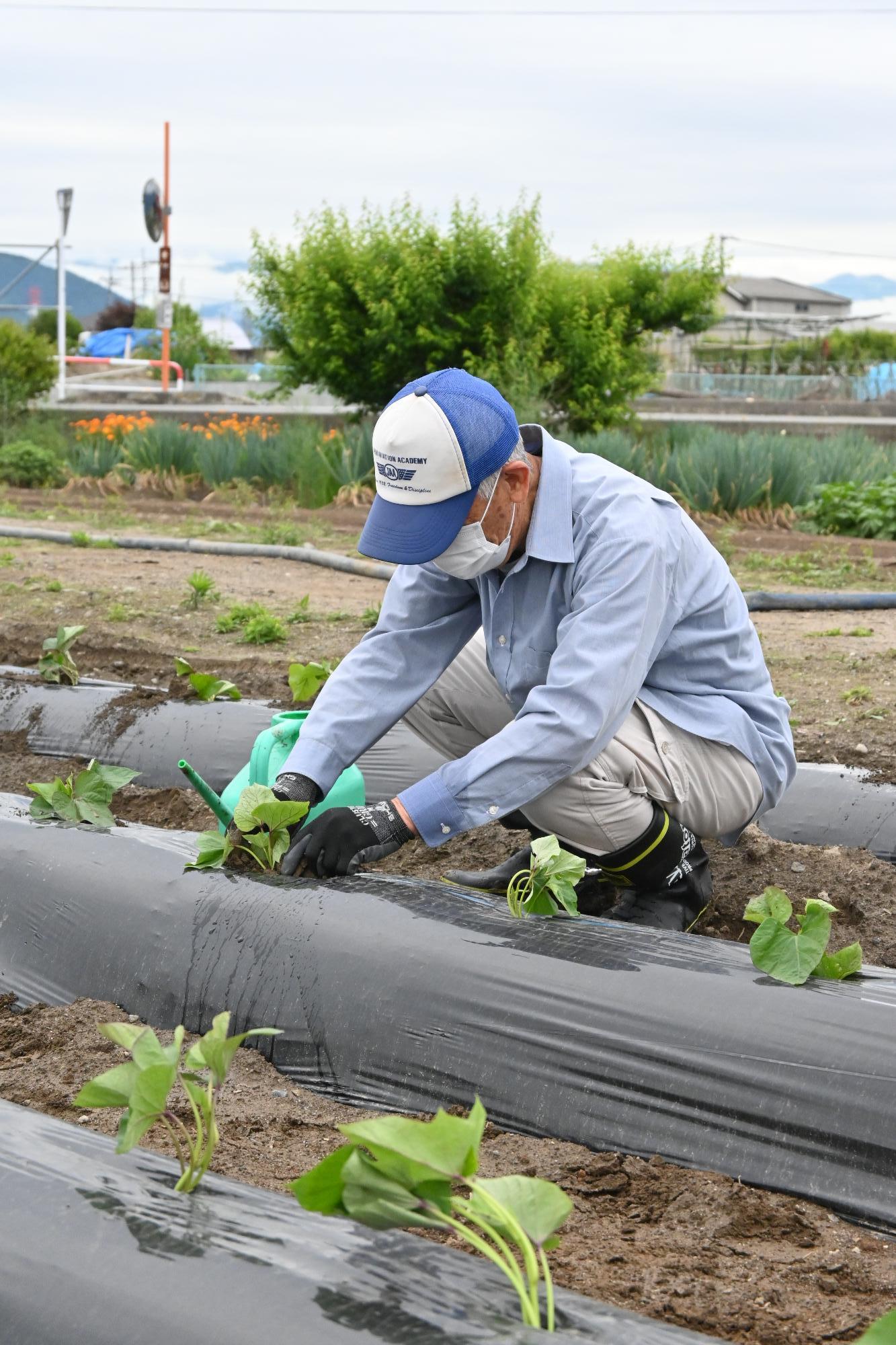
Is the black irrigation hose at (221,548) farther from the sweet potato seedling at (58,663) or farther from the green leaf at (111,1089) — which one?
the green leaf at (111,1089)

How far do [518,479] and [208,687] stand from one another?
5.27 feet

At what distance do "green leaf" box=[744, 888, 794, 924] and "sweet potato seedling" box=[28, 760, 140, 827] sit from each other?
1.22 meters

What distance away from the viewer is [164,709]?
350 cm

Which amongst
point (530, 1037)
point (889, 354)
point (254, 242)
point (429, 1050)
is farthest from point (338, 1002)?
point (889, 354)

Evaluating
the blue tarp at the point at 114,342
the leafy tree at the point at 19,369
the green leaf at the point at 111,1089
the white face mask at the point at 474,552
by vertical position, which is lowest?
the green leaf at the point at 111,1089

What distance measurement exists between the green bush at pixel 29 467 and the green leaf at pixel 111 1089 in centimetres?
1077

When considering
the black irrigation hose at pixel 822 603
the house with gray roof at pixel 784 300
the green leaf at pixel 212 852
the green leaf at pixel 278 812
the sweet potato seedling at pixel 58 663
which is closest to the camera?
the green leaf at pixel 278 812

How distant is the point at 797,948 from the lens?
1.73 m

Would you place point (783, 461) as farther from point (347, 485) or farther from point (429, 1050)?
point (429, 1050)

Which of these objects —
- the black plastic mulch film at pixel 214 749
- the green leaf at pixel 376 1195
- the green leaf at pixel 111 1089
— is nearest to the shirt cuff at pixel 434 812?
the green leaf at pixel 111 1089

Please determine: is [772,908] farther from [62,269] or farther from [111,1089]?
[62,269]

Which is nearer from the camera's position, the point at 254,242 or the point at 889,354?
the point at 254,242

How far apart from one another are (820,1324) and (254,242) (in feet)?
36.6

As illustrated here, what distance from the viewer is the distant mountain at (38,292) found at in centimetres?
2350
